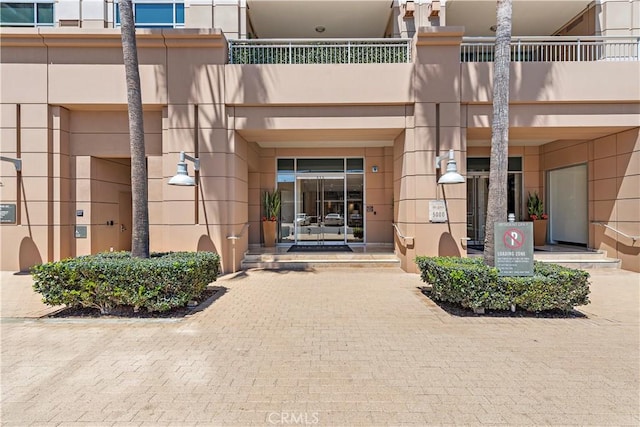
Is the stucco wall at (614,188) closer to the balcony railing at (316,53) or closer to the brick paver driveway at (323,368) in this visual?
the brick paver driveway at (323,368)

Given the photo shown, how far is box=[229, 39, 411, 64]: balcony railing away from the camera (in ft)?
32.4

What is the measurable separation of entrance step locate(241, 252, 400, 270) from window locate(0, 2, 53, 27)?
10081mm

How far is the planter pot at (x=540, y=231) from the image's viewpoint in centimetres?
1291

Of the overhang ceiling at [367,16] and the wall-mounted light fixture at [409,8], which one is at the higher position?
the overhang ceiling at [367,16]

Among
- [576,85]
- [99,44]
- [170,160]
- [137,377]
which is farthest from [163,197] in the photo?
[576,85]

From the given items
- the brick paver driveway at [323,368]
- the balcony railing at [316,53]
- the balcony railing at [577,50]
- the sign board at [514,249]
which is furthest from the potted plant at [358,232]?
the sign board at [514,249]

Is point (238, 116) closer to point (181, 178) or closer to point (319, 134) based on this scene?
point (319, 134)

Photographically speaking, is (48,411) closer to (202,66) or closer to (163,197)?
(163,197)

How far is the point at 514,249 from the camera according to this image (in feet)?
19.8

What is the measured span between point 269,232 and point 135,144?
6730 mm

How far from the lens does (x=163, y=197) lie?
9.57 metres

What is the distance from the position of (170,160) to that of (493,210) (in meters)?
8.13
